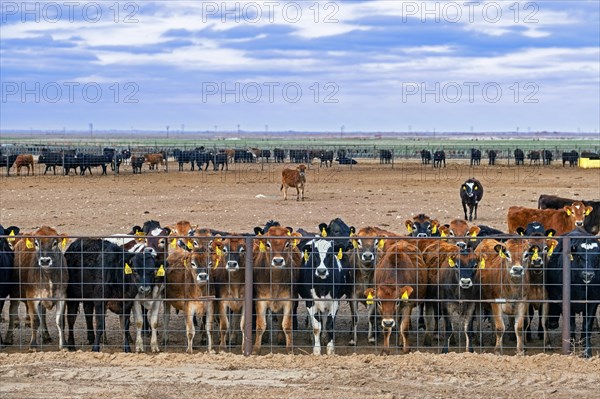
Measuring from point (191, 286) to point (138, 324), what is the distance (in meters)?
0.80

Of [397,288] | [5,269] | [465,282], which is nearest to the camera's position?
[465,282]

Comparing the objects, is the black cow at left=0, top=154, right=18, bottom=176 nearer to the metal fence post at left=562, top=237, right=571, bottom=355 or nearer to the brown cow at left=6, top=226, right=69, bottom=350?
the brown cow at left=6, top=226, right=69, bottom=350

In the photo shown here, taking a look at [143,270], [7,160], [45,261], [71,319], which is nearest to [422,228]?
[143,270]

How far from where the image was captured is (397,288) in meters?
11.1

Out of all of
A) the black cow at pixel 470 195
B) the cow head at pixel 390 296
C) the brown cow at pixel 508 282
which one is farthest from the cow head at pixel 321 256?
the black cow at pixel 470 195

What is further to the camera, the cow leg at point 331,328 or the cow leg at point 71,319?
the cow leg at point 71,319

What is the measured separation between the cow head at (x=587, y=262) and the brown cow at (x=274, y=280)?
10.8ft

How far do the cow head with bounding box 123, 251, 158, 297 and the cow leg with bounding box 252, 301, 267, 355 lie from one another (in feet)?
4.23

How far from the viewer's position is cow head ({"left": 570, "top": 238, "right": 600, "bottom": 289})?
35.5ft

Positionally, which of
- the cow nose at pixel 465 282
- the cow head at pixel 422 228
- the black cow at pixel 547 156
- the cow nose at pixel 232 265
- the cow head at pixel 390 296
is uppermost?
the black cow at pixel 547 156

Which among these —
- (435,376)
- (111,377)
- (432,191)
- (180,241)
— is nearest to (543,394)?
(435,376)

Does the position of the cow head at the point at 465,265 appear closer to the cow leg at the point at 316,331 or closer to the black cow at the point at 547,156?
the cow leg at the point at 316,331

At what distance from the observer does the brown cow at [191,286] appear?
11297 millimetres

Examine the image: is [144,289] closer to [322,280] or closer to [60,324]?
[60,324]
